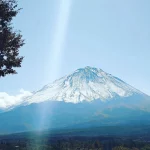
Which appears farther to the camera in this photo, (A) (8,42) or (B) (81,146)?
(B) (81,146)

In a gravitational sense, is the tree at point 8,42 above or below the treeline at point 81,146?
above

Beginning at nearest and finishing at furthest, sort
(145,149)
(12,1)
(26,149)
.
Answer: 1. (12,1)
2. (145,149)
3. (26,149)

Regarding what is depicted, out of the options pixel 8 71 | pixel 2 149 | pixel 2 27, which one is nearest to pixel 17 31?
pixel 2 27

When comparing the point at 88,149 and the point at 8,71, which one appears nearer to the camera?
the point at 8,71

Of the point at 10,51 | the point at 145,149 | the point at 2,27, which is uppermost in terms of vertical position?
the point at 2,27

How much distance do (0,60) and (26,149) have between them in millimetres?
97409

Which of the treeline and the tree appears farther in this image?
the treeline

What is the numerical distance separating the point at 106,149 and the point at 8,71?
4088 inches

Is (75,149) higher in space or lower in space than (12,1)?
lower

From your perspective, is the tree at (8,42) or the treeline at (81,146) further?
the treeline at (81,146)

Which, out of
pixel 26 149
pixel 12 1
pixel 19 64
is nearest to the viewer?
pixel 12 1

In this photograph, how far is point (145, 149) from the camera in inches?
4045

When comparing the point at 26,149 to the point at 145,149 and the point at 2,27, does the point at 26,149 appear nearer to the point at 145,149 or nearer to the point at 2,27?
the point at 145,149

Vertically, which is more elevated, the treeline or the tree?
the tree
